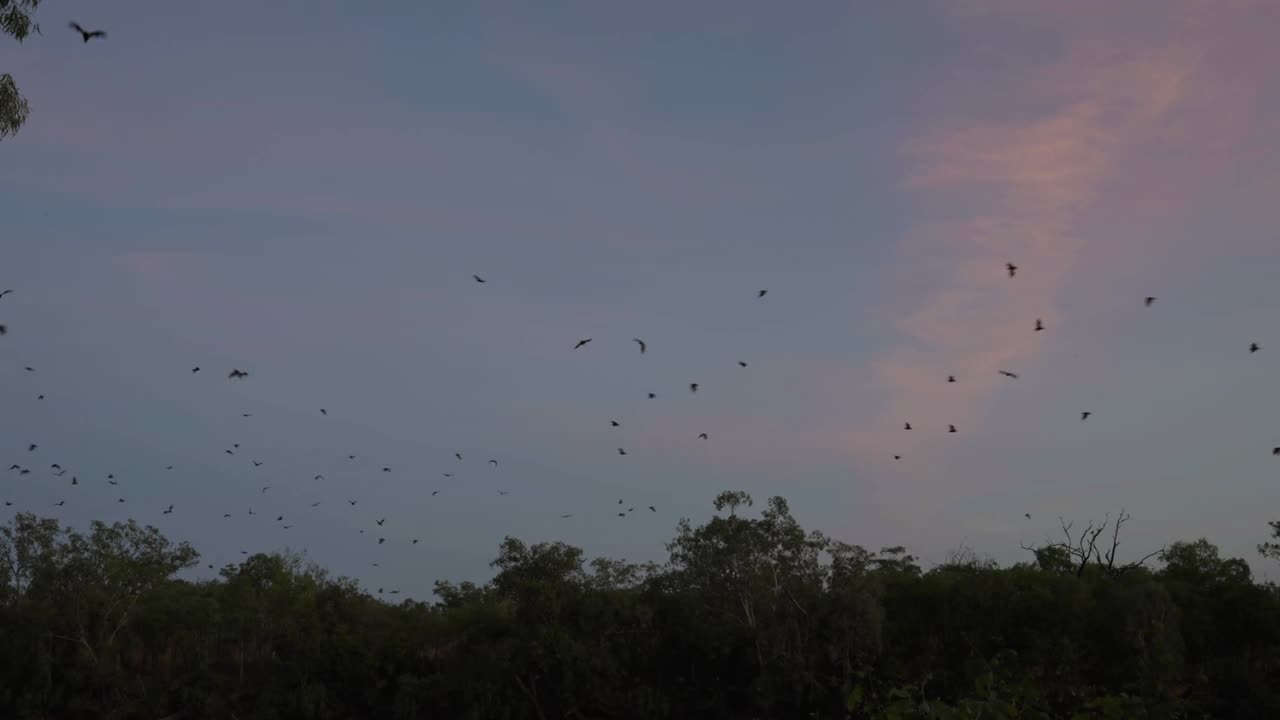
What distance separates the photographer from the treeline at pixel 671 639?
151ft

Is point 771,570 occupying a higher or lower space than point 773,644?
higher

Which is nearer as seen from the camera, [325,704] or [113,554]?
[325,704]

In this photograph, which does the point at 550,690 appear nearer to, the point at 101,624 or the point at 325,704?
the point at 325,704

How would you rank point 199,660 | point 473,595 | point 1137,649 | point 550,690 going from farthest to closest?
point 473,595
point 199,660
point 550,690
point 1137,649

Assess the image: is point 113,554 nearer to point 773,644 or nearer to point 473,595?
point 473,595

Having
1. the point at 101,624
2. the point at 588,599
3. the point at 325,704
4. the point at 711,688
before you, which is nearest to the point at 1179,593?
the point at 711,688

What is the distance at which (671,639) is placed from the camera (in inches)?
2013

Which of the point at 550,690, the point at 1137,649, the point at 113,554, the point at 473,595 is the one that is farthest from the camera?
the point at 473,595

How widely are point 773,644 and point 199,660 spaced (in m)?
30.0

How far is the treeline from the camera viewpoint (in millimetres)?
46031

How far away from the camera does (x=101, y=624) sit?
56.6 meters

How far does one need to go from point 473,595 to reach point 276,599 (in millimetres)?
17145

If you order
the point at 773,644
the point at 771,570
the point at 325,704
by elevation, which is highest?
the point at 771,570

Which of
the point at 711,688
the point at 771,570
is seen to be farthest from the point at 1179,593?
the point at 711,688
